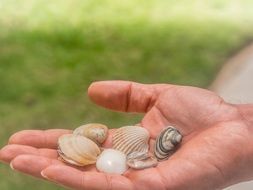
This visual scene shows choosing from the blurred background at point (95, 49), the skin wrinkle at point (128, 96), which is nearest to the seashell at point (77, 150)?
the skin wrinkle at point (128, 96)

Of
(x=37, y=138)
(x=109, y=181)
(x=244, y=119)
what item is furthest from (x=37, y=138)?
(x=244, y=119)

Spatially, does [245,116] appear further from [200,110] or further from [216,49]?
[216,49]

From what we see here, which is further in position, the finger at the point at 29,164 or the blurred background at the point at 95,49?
the blurred background at the point at 95,49

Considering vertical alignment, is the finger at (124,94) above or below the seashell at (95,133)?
above

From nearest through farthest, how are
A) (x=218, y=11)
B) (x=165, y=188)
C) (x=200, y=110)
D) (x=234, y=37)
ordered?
1. (x=165, y=188)
2. (x=200, y=110)
3. (x=234, y=37)
4. (x=218, y=11)

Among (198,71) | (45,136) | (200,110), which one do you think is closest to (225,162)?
(200,110)

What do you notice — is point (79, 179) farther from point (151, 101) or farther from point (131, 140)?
point (151, 101)

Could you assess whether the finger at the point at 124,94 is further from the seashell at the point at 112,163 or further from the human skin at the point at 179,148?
the seashell at the point at 112,163
